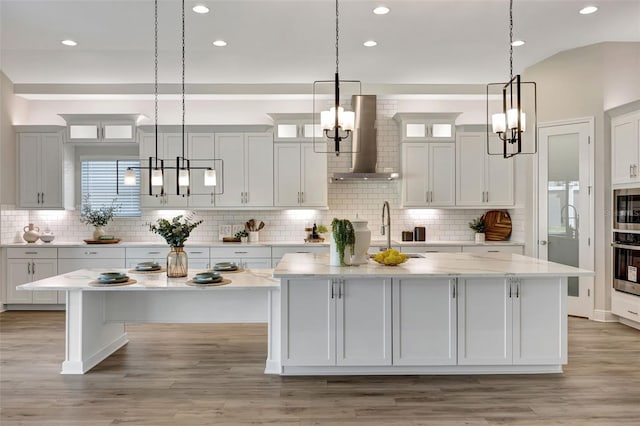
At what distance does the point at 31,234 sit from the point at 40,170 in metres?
0.93

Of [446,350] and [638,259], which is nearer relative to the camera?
[446,350]

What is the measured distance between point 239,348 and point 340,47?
362cm

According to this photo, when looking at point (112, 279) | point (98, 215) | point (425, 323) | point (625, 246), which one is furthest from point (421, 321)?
point (98, 215)

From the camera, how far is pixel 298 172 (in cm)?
659

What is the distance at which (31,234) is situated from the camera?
253 inches

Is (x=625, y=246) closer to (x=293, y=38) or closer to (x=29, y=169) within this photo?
(x=293, y=38)

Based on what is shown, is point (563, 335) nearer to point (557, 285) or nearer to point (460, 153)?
point (557, 285)

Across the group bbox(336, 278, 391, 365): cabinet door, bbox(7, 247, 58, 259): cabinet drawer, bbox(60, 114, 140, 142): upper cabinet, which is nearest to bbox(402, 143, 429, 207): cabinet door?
bbox(336, 278, 391, 365): cabinet door

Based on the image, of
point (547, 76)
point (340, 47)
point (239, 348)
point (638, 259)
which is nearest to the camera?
point (239, 348)

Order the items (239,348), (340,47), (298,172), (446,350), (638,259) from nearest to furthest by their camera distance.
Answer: (446,350), (239,348), (638,259), (340,47), (298,172)

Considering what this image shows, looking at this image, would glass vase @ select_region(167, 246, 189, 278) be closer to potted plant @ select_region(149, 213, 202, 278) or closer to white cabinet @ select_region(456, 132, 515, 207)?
potted plant @ select_region(149, 213, 202, 278)

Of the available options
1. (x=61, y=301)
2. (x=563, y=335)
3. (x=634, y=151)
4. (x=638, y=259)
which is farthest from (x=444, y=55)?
(x=61, y=301)

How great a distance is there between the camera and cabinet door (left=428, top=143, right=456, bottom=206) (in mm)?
6648

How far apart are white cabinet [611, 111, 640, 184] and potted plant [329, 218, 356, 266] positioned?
11.6ft
